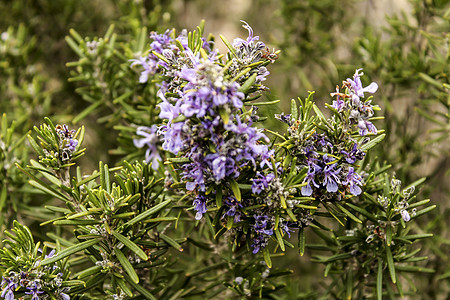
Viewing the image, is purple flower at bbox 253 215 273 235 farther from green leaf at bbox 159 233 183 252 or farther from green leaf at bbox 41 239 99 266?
green leaf at bbox 41 239 99 266

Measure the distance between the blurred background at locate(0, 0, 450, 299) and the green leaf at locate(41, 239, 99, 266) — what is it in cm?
55

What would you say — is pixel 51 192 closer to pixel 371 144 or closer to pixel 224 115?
pixel 224 115

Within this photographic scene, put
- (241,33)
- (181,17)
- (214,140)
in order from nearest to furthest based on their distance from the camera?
(214,140)
(181,17)
(241,33)

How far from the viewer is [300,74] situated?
8.16 ft

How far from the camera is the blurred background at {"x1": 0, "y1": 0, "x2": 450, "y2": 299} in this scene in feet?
6.31

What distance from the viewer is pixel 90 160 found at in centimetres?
257

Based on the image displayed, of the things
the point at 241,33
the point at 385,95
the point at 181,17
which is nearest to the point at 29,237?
the point at 385,95

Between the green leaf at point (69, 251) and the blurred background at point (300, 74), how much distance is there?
548mm

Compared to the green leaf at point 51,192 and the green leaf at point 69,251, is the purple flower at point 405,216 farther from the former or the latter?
the green leaf at point 51,192

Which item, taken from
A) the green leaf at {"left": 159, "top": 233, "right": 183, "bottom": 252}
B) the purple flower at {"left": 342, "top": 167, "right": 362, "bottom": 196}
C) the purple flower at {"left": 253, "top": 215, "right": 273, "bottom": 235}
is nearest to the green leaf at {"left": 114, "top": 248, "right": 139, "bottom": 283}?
the green leaf at {"left": 159, "top": 233, "right": 183, "bottom": 252}

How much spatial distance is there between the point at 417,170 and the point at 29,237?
195cm

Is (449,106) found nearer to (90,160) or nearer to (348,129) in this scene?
(348,129)

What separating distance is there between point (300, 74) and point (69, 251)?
5.70ft

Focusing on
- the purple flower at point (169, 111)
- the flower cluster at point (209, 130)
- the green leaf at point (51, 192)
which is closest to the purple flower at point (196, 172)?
the flower cluster at point (209, 130)
